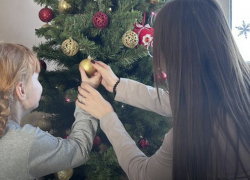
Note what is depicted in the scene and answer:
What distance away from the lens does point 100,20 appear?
2.94 ft

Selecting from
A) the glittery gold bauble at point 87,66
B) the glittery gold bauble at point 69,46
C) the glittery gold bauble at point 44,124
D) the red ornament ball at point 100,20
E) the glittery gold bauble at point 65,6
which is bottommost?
the glittery gold bauble at point 44,124

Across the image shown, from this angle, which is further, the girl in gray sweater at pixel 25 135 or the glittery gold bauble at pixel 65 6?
the glittery gold bauble at pixel 65 6

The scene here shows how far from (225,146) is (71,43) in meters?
0.59

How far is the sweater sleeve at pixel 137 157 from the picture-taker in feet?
2.24

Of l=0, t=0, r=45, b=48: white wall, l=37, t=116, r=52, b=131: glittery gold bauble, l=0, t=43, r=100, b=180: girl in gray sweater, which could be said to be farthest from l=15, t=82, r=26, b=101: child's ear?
l=0, t=0, r=45, b=48: white wall

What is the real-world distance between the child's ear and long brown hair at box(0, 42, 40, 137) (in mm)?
13

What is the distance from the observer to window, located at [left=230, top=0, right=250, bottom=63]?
1.69m

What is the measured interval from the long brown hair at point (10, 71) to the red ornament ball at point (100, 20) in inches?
9.3

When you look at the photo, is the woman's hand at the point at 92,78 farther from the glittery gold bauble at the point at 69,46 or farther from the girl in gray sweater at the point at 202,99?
the girl in gray sweater at the point at 202,99

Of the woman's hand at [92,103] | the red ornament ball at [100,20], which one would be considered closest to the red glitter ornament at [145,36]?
the red ornament ball at [100,20]

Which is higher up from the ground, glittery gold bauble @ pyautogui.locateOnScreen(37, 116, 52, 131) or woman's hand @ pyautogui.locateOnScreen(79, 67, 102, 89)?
woman's hand @ pyautogui.locateOnScreen(79, 67, 102, 89)

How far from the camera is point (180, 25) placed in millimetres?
670

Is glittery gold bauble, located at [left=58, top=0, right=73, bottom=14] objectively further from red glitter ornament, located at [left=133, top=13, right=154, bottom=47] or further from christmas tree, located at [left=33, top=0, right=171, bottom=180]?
red glitter ornament, located at [left=133, top=13, right=154, bottom=47]

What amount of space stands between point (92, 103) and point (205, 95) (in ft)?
1.14
